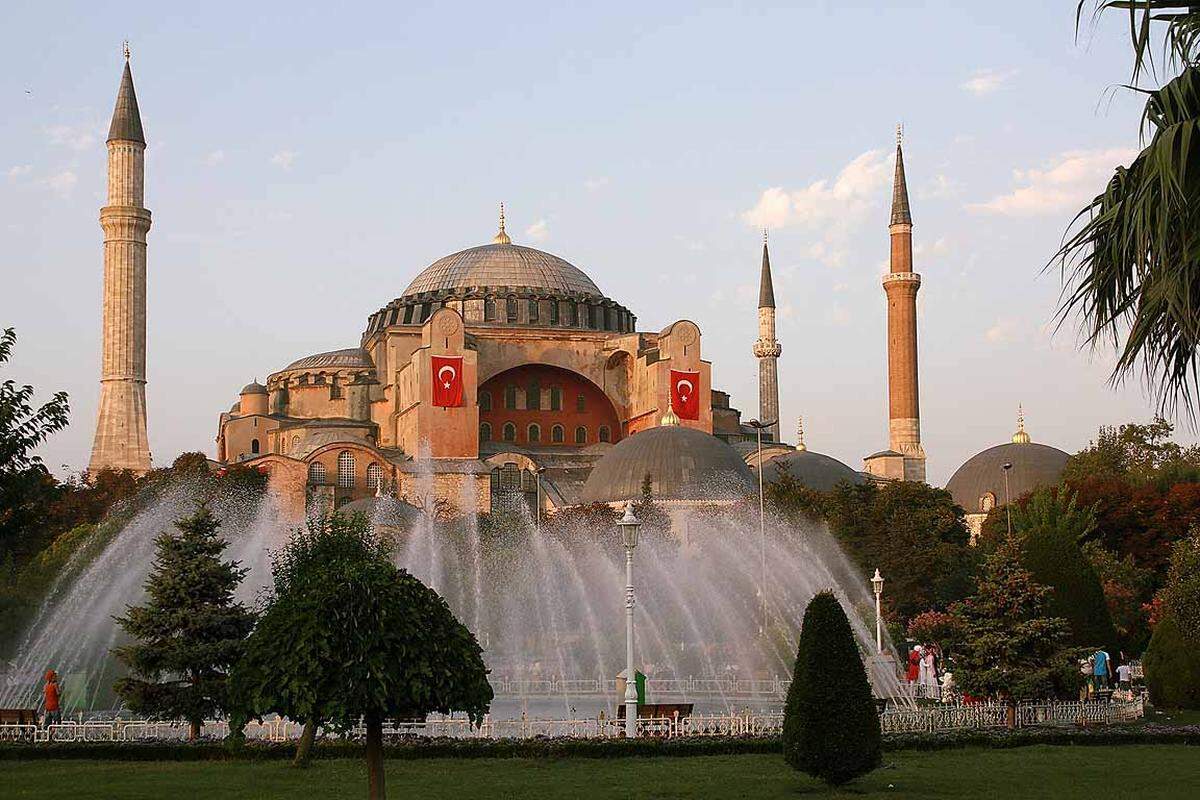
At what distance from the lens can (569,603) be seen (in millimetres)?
35125

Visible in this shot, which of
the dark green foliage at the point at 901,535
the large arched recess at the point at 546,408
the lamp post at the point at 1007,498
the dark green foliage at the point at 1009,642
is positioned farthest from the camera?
the large arched recess at the point at 546,408

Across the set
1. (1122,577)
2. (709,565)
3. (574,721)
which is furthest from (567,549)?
(574,721)

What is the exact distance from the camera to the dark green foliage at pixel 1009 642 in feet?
65.9

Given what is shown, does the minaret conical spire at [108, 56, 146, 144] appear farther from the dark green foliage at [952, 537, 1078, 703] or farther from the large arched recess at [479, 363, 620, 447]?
the dark green foliage at [952, 537, 1078, 703]

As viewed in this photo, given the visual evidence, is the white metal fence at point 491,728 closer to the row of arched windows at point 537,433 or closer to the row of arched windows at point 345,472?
the row of arched windows at point 345,472

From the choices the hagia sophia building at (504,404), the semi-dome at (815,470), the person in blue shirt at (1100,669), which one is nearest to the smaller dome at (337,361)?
the hagia sophia building at (504,404)

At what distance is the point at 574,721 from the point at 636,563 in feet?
68.1

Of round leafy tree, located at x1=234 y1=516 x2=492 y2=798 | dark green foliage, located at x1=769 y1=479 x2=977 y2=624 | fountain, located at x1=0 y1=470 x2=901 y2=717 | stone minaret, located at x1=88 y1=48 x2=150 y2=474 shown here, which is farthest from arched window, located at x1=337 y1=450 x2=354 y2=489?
round leafy tree, located at x1=234 y1=516 x2=492 y2=798

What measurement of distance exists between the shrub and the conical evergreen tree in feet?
43.9

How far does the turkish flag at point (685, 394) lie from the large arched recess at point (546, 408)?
15.6 feet

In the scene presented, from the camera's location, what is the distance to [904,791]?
13562 mm

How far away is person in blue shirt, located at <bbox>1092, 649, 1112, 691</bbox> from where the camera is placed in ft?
79.8

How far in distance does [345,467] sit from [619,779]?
158 feet

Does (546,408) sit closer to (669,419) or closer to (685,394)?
(685,394)
